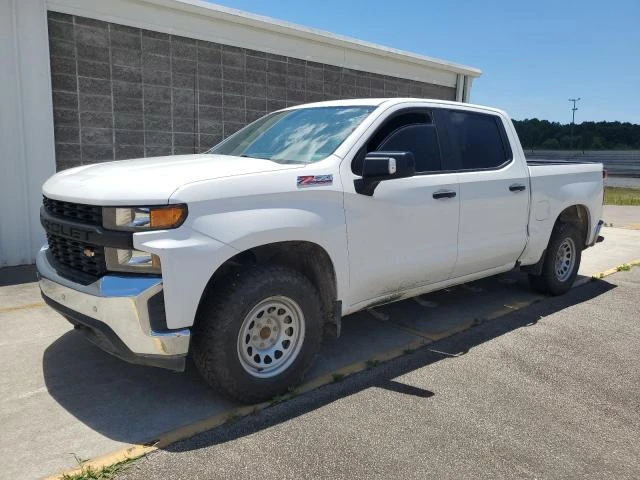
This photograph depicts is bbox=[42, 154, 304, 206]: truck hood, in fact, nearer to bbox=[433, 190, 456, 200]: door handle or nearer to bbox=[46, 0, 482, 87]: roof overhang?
bbox=[433, 190, 456, 200]: door handle

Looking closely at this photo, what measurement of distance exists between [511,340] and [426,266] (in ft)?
3.73

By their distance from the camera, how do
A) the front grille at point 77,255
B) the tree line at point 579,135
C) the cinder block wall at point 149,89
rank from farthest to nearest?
the tree line at point 579,135
the cinder block wall at point 149,89
the front grille at point 77,255

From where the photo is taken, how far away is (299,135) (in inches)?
168

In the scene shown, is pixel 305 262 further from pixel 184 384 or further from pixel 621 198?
pixel 621 198

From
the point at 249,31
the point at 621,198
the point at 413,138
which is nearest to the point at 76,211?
the point at 413,138

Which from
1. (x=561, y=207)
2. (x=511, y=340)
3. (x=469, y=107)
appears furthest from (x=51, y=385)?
(x=561, y=207)

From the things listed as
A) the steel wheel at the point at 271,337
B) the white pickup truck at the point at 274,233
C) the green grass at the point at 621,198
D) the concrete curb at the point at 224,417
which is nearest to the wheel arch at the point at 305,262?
the white pickup truck at the point at 274,233

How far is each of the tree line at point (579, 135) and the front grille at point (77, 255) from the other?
7726 cm

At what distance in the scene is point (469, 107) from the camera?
5133 mm

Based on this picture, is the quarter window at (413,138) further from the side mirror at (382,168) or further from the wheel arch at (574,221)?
the wheel arch at (574,221)

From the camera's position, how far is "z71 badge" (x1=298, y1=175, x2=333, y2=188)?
3.52 metres

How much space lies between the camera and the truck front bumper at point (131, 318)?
9.66 ft

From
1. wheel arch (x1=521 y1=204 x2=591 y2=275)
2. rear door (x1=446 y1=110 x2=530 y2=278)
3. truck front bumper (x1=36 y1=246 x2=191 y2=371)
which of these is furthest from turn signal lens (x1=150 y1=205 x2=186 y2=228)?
wheel arch (x1=521 y1=204 x2=591 y2=275)

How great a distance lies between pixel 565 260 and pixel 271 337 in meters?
4.19
